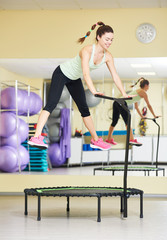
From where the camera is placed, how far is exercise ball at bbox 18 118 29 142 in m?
7.82

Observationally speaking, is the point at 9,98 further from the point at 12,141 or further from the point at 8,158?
the point at 8,158

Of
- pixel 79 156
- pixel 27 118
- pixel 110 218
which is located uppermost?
pixel 27 118

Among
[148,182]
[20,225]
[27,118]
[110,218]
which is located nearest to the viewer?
[20,225]

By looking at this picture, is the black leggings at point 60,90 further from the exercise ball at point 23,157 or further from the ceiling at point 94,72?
the exercise ball at point 23,157

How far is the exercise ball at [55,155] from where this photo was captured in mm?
8289

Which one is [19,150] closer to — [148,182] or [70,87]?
[148,182]

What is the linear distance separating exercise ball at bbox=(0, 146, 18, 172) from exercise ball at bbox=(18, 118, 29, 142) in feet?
1.16

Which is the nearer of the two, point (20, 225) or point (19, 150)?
point (20, 225)

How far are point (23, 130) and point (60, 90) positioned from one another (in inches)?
115

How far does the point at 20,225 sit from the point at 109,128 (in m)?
3.05

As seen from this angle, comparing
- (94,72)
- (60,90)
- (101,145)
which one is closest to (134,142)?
(94,72)

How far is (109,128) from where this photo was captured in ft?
24.6

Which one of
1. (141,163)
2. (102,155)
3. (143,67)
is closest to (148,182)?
(141,163)

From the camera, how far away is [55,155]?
335 inches
